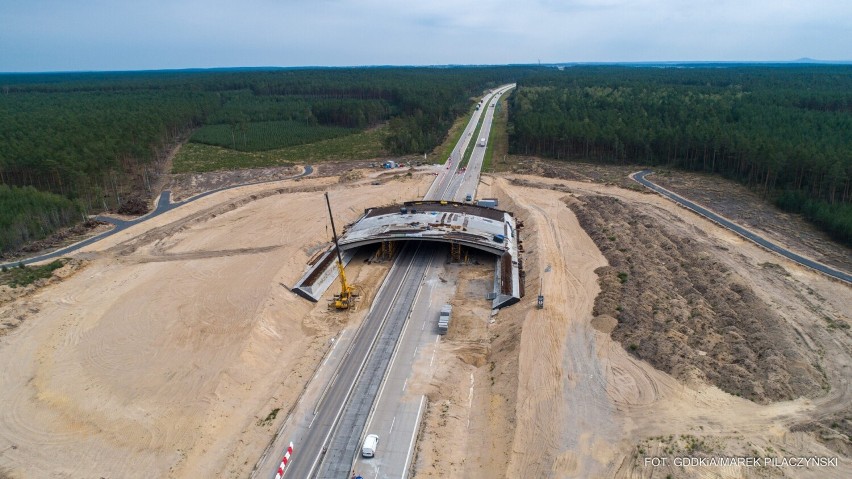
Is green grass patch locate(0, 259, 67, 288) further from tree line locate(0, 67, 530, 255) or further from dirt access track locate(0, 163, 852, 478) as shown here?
tree line locate(0, 67, 530, 255)

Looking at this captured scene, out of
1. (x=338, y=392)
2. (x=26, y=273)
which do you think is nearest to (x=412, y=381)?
(x=338, y=392)

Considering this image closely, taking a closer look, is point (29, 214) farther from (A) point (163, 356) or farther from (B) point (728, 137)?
(B) point (728, 137)

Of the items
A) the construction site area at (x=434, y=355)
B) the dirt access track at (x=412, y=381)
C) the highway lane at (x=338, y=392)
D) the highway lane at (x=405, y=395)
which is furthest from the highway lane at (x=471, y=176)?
the highway lane at (x=338, y=392)

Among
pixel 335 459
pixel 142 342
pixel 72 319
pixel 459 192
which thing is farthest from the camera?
pixel 459 192

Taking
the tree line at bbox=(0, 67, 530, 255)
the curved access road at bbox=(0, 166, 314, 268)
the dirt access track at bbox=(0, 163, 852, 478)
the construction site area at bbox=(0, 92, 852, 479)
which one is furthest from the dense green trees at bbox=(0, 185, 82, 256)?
the dirt access track at bbox=(0, 163, 852, 478)

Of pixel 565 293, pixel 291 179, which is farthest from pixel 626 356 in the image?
pixel 291 179

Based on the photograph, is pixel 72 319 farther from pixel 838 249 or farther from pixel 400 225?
pixel 838 249

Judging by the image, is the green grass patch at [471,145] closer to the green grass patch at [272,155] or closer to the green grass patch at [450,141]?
the green grass patch at [450,141]
